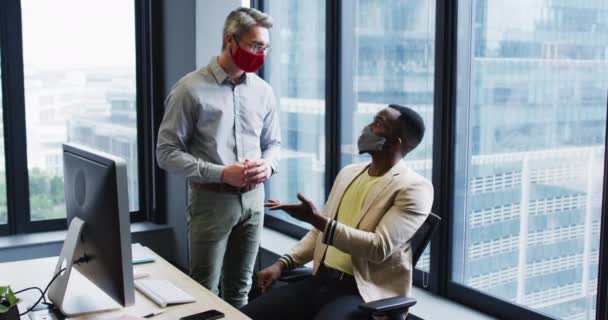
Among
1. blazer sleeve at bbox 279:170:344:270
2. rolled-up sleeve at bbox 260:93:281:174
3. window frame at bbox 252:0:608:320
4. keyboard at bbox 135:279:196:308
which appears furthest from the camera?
rolled-up sleeve at bbox 260:93:281:174

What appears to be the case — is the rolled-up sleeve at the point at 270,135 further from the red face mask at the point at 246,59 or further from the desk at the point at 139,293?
the desk at the point at 139,293

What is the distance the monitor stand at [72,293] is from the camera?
1772 millimetres

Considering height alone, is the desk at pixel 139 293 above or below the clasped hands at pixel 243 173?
below

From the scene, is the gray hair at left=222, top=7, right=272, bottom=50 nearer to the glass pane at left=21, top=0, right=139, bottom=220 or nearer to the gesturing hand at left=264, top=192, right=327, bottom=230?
the gesturing hand at left=264, top=192, right=327, bottom=230

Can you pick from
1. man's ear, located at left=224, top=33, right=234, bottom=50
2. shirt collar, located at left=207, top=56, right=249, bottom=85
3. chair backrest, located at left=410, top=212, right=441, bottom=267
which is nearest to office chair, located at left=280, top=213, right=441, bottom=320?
chair backrest, located at left=410, top=212, right=441, bottom=267

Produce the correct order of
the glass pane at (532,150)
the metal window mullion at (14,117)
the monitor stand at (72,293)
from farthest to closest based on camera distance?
the metal window mullion at (14,117)
the glass pane at (532,150)
the monitor stand at (72,293)

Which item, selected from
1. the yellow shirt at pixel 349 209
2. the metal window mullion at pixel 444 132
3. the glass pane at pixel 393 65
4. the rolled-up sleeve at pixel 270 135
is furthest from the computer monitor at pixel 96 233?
the glass pane at pixel 393 65

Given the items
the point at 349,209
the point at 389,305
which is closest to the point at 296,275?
the point at 349,209

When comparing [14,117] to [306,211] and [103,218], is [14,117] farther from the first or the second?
[103,218]

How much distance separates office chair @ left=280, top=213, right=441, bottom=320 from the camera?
6.35 ft

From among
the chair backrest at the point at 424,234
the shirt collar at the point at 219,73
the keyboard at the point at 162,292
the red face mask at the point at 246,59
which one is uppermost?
the red face mask at the point at 246,59

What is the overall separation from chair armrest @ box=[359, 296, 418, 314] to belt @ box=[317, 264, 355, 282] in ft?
0.97

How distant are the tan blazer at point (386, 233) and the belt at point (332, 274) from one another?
2.6 inches

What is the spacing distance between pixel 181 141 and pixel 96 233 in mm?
1132
